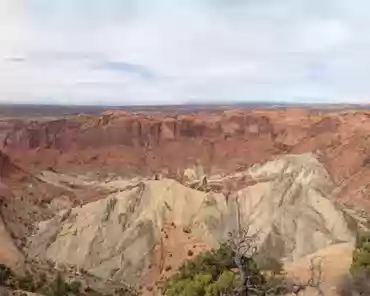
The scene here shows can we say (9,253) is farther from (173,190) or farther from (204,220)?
(204,220)

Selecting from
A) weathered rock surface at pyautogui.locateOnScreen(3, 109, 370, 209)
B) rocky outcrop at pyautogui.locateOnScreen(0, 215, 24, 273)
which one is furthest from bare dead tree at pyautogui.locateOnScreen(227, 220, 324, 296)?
rocky outcrop at pyautogui.locateOnScreen(0, 215, 24, 273)

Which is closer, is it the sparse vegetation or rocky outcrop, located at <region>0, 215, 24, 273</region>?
the sparse vegetation

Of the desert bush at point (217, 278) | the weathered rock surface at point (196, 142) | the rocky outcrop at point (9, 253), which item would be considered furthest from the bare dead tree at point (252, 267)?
the rocky outcrop at point (9, 253)

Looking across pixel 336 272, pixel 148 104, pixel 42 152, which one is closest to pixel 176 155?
pixel 148 104

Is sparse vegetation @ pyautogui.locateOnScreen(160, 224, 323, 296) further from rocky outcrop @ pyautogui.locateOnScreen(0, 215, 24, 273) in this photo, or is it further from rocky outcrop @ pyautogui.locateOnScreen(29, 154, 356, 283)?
rocky outcrop @ pyautogui.locateOnScreen(0, 215, 24, 273)

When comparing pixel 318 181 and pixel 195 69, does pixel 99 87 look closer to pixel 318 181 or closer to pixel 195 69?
pixel 195 69

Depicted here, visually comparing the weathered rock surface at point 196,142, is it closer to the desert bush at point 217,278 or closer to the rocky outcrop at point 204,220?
the rocky outcrop at point 204,220

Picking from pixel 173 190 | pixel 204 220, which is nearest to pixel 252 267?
pixel 204 220

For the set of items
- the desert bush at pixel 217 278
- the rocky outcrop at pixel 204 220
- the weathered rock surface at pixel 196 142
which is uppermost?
the weathered rock surface at pixel 196 142
